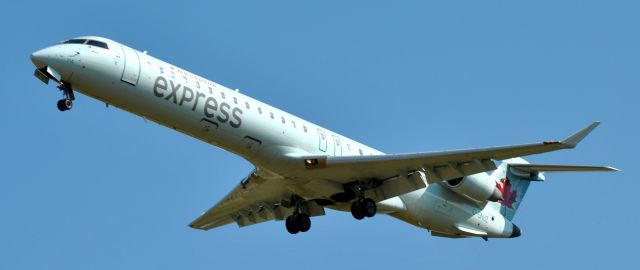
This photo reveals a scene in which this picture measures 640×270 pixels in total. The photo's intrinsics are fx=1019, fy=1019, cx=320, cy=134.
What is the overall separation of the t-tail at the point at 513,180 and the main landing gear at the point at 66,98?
11353mm

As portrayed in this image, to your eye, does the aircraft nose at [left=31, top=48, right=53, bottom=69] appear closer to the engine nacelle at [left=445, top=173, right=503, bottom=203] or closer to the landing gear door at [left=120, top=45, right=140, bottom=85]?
the landing gear door at [left=120, top=45, right=140, bottom=85]

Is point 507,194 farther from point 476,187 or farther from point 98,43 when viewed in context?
point 98,43

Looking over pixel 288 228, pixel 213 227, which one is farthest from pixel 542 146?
pixel 213 227

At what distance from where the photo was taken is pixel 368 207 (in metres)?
22.9

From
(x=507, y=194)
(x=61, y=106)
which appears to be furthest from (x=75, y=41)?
(x=507, y=194)

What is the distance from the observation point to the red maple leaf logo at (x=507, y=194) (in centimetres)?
2706

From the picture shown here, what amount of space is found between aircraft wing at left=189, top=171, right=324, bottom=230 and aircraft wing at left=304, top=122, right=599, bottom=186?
4.48 feet

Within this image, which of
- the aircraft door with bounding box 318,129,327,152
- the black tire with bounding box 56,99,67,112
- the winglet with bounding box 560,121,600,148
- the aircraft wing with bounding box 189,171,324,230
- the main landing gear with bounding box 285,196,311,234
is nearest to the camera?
the winglet with bounding box 560,121,600,148

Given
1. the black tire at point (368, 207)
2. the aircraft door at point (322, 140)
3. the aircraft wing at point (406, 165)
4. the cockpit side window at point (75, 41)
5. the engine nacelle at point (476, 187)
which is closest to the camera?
the cockpit side window at point (75, 41)

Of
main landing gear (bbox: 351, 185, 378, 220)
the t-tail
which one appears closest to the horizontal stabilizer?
the t-tail

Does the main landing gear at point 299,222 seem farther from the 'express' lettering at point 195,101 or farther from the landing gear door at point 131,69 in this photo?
the landing gear door at point 131,69

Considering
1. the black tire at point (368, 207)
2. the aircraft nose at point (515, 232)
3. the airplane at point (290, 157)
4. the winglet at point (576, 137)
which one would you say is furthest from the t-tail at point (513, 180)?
the winglet at point (576, 137)

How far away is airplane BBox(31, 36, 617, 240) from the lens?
20234 mm

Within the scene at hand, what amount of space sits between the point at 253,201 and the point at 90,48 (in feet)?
22.3
